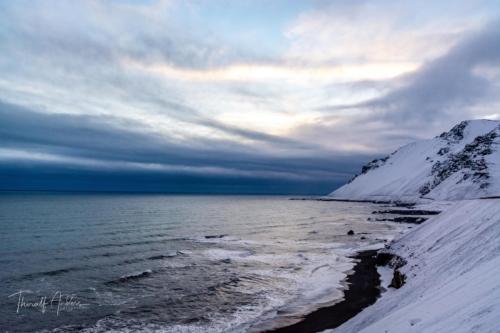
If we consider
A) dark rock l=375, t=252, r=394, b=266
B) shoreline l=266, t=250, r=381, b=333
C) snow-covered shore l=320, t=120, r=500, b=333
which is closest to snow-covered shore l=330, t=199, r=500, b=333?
snow-covered shore l=320, t=120, r=500, b=333

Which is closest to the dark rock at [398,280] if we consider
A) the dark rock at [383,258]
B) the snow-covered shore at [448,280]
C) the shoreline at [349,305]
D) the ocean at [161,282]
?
the snow-covered shore at [448,280]

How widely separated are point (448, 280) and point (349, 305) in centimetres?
1007

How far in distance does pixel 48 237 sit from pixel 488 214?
5426cm

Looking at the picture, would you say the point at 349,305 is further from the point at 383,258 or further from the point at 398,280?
the point at 383,258

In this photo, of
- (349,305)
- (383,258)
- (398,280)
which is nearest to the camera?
(349,305)

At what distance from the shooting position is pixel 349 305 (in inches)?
1017

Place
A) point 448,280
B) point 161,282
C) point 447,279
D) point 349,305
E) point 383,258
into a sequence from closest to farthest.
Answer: point 448,280 → point 447,279 → point 349,305 → point 161,282 → point 383,258

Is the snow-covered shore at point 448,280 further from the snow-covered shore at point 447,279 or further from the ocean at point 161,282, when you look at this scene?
the ocean at point 161,282

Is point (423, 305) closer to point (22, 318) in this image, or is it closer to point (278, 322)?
point (278, 322)

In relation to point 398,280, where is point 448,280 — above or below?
above

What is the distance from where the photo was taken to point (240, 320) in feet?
76.0

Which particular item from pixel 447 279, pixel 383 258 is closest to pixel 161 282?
pixel 447 279

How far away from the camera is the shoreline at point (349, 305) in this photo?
2202cm

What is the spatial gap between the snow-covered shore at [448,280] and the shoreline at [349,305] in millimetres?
2046
